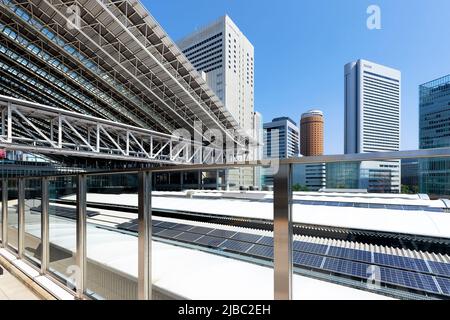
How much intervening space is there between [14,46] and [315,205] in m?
26.2

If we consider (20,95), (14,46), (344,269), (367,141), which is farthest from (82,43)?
(367,141)

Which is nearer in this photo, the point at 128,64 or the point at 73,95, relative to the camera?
the point at 128,64

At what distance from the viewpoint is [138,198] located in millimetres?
2199

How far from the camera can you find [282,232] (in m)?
1.46

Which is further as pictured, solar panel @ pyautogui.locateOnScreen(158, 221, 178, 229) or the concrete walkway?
the concrete walkway

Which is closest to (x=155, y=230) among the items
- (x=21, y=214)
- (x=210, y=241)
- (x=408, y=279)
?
(x=210, y=241)

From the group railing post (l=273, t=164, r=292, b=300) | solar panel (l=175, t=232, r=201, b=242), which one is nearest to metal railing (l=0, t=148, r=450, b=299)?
railing post (l=273, t=164, r=292, b=300)

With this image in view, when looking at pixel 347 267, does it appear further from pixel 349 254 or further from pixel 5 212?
pixel 5 212

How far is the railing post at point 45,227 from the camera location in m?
3.12

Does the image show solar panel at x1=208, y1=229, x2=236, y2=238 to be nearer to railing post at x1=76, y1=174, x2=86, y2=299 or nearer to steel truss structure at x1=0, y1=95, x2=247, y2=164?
railing post at x1=76, y1=174, x2=86, y2=299

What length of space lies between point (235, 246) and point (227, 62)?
3446 inches

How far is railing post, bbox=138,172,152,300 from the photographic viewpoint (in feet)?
6.93
